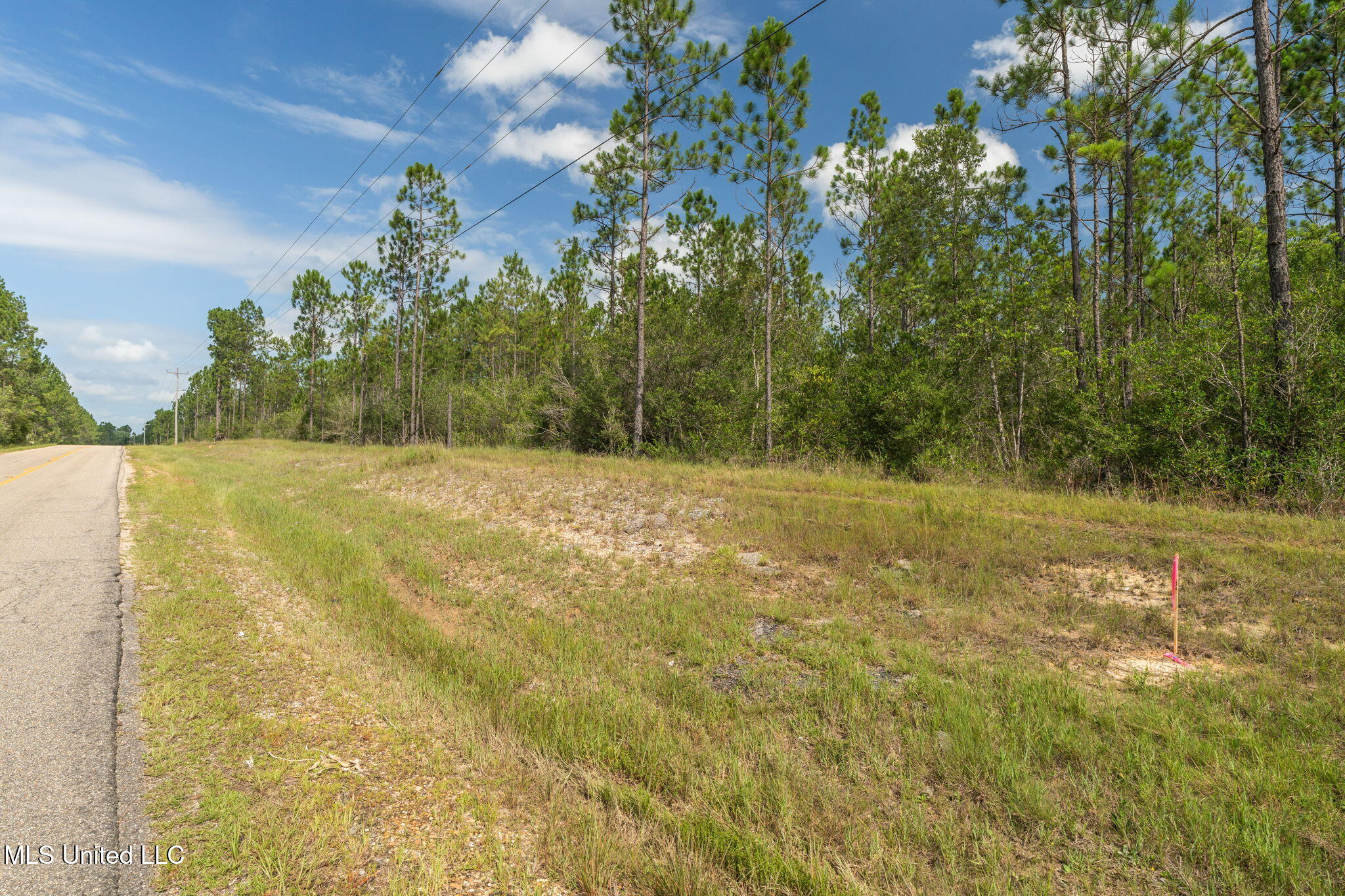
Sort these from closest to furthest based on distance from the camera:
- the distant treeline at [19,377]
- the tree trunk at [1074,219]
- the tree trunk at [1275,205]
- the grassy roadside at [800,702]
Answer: the grassy roadside at [800,702]
the tree trunk at [1275,205]
the tree trunk at [1074,219]
the distant treeline at [19,377]

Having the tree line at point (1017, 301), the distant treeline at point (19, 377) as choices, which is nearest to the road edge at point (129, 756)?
the tree line at point (1017, 301)

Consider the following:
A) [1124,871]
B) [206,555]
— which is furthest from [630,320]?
[1124,871]

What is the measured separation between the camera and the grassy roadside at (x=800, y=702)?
3.14 meters

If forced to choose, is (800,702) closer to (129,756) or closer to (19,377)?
(129,756)

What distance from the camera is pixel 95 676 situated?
4.37 meters

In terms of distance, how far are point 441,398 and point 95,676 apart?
38832 mm

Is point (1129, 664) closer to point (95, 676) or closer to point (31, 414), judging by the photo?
point (95, 676)

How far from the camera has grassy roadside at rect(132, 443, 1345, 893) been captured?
124 inches

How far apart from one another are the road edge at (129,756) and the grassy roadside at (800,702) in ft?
0.41

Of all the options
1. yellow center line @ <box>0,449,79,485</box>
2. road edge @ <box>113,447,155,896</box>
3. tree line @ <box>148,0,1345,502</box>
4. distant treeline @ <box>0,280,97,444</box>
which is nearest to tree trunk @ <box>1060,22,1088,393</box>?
tree line @ <box>148,0,1345,502</box>

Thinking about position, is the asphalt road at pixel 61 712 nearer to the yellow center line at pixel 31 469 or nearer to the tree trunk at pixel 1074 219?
the yellow center line at pixel 31 469

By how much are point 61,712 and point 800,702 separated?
551 cm

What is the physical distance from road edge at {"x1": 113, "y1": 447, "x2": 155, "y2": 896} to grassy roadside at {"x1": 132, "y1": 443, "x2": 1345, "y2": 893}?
0.41 feet

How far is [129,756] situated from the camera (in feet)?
11.1
